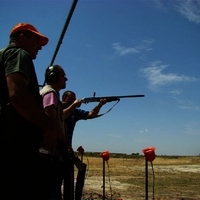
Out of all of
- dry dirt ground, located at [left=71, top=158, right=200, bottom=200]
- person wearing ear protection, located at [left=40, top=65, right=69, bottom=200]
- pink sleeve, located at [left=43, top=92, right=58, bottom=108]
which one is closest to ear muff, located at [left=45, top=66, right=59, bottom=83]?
person wearing ear protection, located at [left=40, top=65, right=69, bottom=200]

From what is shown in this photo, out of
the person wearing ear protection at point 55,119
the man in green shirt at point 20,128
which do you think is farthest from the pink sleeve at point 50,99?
the man in green shirt at point 20,128

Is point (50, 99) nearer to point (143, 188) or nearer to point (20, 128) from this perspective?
point (20, 128)

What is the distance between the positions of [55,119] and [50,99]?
23cm

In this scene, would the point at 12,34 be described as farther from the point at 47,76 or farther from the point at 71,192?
the point at 71,192

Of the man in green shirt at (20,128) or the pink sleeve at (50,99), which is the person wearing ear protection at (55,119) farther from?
the man in green shirt at (20,128)

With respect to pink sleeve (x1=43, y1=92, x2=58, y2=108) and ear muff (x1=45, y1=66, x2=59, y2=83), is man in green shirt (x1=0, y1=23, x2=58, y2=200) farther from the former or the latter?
ear muff (x1=45, y1=66, x2=59, y2=83)

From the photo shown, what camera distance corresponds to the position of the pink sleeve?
10.1ft

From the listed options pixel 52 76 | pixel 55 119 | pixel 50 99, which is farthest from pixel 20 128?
pixel 52 76

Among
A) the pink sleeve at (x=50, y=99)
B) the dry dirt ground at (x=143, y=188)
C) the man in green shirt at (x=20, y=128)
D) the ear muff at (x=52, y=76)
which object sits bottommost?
the dry dirt ground at (x=143, y=188)

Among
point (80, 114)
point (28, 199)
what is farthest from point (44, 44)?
point (80, 114)

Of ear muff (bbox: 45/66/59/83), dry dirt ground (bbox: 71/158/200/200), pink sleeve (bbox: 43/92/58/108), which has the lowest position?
dry dirt ground (bbox: 71/158/200/200)

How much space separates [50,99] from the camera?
314 cm

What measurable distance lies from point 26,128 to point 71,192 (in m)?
1.45

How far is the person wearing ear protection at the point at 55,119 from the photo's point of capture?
3068mm
